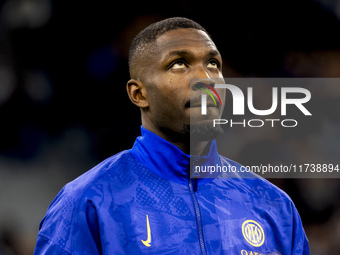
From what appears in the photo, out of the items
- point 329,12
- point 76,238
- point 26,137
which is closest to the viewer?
point 76,238

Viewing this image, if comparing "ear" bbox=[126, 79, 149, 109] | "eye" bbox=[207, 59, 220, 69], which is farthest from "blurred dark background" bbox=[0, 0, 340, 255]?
"eye" bbox=[207, 59, 220, 69]

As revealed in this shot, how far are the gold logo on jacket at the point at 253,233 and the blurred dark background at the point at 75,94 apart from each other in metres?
2.28

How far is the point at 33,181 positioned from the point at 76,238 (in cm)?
250

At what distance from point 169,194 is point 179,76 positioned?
379 millimetres

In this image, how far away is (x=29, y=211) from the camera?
3.65 meters

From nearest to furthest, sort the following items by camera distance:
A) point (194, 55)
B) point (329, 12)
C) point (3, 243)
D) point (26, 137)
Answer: point (194, 55)
point (3, 243)
point (26, 137)
point (329, 12)

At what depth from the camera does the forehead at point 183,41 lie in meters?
1.57

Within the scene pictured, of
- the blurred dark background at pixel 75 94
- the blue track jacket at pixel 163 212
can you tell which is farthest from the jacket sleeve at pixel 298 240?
the blurred dark background at pixel 75 94

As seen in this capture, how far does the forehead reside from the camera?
5.16ft

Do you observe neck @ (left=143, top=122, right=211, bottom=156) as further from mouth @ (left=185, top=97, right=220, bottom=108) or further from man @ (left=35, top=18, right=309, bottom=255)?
mouth @ (left=185, top=97, right=220, bottom=108)

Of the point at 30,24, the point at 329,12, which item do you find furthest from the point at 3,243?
the point at 329,12

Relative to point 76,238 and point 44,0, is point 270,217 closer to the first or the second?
point 76,238

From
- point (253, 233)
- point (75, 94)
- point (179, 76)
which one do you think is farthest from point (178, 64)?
point (75, 94)

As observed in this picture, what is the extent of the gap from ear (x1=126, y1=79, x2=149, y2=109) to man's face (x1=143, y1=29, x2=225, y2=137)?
3 centimetres
